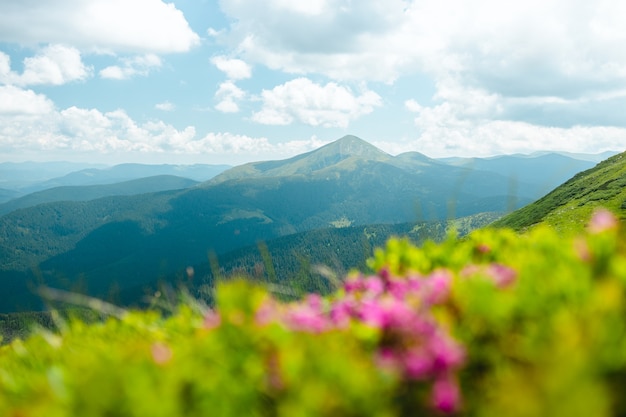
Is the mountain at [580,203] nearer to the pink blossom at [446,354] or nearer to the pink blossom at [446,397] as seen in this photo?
the pink blossom at [446,354]

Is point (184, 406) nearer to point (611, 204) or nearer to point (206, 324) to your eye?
point (206, 324)

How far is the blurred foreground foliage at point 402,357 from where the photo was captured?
2043 mm

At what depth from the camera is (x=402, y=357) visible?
2652 millimetres

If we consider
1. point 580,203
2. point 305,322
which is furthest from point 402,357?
point 580,203

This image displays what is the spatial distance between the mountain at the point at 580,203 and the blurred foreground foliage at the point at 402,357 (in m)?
64.4

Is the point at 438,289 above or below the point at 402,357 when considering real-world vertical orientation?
above

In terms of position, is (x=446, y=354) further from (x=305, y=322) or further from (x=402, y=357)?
(x=305, y=322)

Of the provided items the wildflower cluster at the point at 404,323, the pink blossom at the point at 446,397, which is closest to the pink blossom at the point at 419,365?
the wildflower cluster at the point at 404,323

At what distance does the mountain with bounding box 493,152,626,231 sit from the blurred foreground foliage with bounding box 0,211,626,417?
64438mm

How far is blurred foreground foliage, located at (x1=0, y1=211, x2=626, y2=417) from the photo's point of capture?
2043 mm

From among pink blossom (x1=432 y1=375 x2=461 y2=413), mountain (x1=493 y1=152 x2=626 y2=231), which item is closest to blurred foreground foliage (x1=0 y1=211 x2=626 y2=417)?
pink blossom (x1=432 y1=375 x2=461 y2=413)

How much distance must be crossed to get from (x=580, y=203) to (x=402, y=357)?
101 meters

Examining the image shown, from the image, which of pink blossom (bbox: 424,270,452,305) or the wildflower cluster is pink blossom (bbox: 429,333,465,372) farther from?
pink blossom (bbox: 424,270,452,305)

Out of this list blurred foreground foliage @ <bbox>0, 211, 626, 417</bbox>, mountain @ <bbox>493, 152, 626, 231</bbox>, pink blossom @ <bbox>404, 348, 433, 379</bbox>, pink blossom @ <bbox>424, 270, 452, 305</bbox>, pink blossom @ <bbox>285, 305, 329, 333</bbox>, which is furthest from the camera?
mountain @ <bbox>493, 152, 626, 231</bbox>
